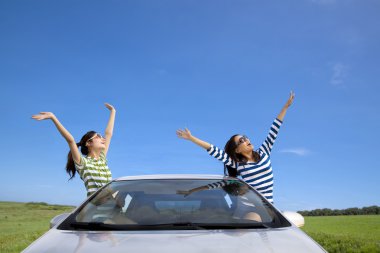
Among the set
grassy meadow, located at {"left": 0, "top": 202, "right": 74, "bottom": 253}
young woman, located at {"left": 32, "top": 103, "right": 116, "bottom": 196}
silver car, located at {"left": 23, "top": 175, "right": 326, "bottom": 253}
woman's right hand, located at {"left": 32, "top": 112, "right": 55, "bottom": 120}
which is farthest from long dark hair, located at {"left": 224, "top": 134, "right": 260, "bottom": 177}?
grassy meadow, located at {"left": 0, "top": 202, "right": 74, "bottom": 253}

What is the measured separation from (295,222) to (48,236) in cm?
161

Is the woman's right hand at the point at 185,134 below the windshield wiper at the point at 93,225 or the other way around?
the other way around

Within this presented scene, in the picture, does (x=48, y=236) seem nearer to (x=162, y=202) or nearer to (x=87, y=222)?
(x=87, y=222)

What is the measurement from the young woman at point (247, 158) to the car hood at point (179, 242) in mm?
3181

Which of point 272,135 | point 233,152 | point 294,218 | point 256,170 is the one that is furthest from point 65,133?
point 294,218

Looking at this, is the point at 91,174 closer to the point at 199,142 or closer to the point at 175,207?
the point at 199,142

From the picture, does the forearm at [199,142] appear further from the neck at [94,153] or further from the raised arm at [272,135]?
the neck at [94,153]

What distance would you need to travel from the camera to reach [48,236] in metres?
2.27

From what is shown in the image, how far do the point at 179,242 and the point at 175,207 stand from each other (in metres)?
1.22

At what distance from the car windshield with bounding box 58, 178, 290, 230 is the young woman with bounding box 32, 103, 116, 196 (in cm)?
218

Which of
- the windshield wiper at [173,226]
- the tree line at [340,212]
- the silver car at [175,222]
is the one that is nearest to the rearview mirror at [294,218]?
the silver car at [175,222]

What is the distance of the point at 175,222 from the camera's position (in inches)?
95.2

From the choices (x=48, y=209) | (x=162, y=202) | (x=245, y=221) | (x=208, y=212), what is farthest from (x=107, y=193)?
(x=48, y=209)

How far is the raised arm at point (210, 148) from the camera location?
223 inches
